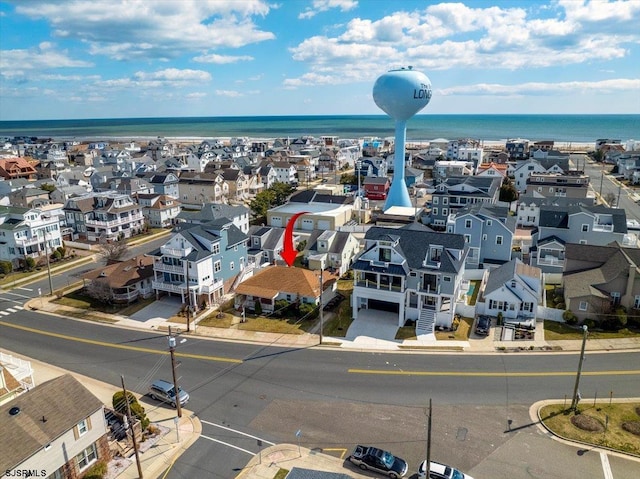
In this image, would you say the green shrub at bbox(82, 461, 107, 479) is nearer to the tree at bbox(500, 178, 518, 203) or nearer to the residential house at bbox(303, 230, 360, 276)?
the residential house at bbox(303, 230, 360, 276)

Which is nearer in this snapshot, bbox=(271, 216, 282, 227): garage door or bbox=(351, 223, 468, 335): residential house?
bbox=(351, 223, 468, 335): residential house

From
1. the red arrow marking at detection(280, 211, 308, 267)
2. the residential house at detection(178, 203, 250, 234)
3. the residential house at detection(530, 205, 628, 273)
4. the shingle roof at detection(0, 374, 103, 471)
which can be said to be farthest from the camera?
the red arrow marking at detection(280, 211, 308, 267)

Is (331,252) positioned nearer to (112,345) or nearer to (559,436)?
(112,345)

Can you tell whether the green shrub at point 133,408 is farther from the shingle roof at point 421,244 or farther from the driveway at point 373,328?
the shingle roof at point 421,244

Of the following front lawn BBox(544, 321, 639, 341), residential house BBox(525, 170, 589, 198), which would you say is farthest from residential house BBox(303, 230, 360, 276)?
residential house BBox(525, 170, 589, 198)

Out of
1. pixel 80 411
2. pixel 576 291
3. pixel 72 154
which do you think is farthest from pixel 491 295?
pixel 72 154

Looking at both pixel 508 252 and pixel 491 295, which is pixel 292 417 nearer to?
pixel 491 295

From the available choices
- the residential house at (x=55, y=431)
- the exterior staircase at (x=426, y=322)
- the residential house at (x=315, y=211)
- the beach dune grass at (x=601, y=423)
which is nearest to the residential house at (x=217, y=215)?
the residential house at (x=315, y=211)
